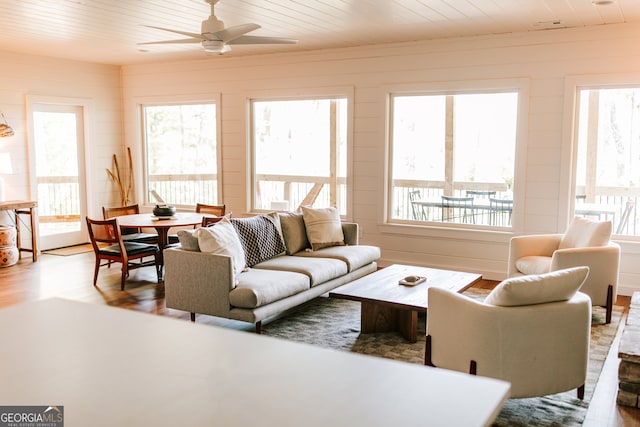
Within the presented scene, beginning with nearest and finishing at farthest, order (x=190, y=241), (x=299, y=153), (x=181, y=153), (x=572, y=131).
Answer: (x=190, y=241)
(x=572, y=131)
(x=299, y=153)
(x=181, y=153)

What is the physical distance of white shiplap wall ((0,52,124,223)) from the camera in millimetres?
7438

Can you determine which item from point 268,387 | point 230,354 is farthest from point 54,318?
point 268,387

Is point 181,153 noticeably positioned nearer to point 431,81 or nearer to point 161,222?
point 161,222

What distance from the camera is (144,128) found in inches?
346

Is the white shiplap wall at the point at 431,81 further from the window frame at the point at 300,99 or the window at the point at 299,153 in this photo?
the window at the point at 299,153

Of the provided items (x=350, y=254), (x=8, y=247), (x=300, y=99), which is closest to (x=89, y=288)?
(x=8, y=247)

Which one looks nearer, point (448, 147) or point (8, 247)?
point (448, 147)

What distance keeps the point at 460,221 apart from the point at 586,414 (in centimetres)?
366

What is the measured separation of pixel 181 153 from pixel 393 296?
209 inches

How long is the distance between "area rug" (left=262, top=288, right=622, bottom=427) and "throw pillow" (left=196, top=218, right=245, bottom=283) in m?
0.60

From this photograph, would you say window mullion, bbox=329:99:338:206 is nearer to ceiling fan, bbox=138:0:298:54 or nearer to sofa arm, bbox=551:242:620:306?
ceiling fan, bbox=138:0:298:54

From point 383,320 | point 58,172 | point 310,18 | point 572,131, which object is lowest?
point 383,320

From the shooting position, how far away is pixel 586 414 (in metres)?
3.12

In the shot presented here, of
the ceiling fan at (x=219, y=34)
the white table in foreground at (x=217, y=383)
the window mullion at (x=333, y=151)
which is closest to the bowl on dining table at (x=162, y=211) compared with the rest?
the window mullion at (x=333, y=151)
